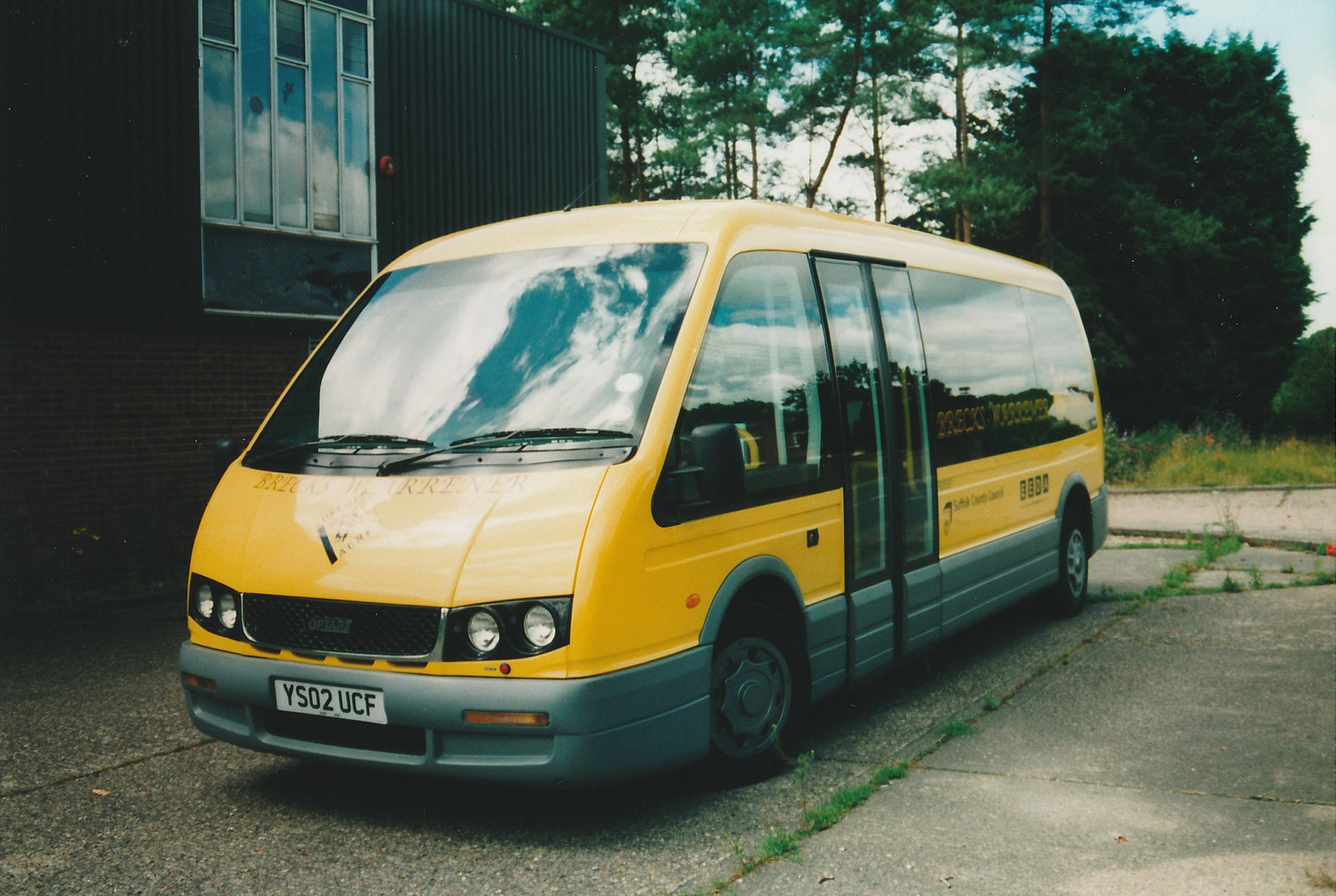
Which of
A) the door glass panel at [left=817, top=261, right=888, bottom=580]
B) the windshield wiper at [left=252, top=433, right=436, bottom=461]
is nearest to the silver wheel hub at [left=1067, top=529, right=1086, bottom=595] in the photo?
the door glass panel at [left=817, top=261, right=888, bottom=580]

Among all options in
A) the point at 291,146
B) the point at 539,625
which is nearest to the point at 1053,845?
the point at 539,625

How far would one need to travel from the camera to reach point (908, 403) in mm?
5910

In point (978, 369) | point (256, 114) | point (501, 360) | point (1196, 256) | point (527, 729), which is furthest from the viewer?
point (1196, 256)

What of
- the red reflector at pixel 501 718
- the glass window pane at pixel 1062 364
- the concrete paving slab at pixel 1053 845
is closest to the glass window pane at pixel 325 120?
the glass window pane at pixel 1062 364

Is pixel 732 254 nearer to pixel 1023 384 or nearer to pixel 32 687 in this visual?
pixel 1023 384

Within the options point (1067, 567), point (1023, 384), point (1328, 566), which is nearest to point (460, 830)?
point (1023, 384)

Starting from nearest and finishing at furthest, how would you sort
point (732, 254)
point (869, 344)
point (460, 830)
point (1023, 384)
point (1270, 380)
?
point (460, 830)
point (732, 254)
point (869, 344)
point (1023, 384)
point (1270, 380)

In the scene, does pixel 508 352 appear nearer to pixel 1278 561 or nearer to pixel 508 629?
pixel 508 629

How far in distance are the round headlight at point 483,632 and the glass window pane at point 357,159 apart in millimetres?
10670

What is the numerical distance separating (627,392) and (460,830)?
1756 mm

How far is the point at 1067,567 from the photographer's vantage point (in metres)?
8.29

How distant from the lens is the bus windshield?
14.1ft

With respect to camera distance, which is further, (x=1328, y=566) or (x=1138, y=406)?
(x=1138, y=406)

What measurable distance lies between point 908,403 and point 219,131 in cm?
907
